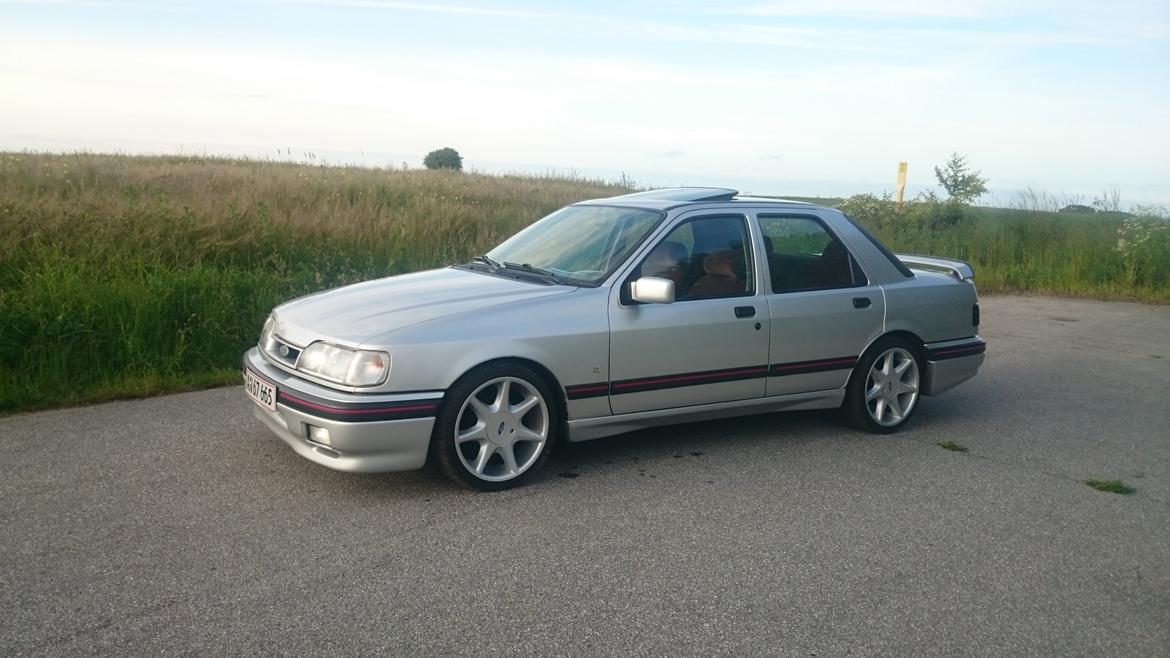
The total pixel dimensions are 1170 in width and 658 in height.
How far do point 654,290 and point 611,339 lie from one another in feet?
1.21

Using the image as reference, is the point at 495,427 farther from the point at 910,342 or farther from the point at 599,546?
the point at 910,342

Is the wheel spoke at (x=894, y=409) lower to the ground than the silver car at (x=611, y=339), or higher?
lower

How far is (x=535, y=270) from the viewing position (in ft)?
19.8

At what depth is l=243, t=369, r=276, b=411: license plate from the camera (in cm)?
516

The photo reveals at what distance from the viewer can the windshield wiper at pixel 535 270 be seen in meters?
5.78

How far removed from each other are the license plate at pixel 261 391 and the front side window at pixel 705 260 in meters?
2.08

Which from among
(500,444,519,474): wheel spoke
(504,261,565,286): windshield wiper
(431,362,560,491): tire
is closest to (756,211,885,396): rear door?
(504,261,565,286): windshield wiper

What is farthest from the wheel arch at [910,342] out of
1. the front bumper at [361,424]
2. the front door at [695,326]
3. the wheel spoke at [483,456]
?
the front bumper at [361,424]

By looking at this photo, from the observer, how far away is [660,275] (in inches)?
227

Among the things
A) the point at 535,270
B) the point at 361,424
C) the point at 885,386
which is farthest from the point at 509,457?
the point at 885,386

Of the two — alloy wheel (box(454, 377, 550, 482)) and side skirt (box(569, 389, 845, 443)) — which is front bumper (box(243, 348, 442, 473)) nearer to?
alloy wheel (box(454, 377, 550, 482))

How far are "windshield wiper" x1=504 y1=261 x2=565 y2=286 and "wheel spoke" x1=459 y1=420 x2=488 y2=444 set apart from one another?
103 centimetres

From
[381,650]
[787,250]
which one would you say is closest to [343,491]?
[381,650]

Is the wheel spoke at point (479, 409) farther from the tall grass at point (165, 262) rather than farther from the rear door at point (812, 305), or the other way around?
the tall grass at point (165, 262)
